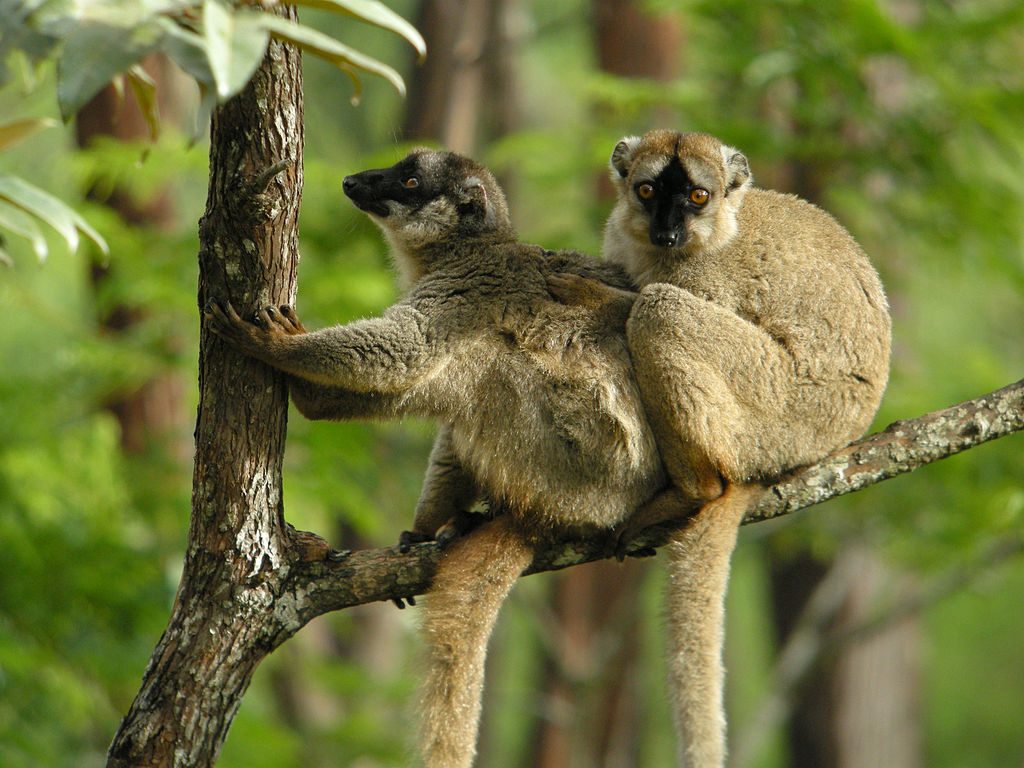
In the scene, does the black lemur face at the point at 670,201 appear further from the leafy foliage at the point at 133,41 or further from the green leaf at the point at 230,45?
the green leaf at the point at 230,45

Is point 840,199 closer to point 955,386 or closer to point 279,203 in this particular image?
point 955,386

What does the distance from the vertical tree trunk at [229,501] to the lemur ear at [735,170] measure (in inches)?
91.4

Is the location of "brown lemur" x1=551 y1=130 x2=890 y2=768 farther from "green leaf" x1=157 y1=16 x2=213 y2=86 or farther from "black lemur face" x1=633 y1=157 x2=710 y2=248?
"green leaf" x1=157 y1=16 x2=213 y2=86

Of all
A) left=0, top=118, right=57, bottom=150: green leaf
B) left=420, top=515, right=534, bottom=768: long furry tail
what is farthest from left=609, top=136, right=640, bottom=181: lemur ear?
left=0, top=118, right=57, bottom=150: green leaf

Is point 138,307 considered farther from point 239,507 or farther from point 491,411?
point 239,507

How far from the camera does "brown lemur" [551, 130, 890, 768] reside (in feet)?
14.1

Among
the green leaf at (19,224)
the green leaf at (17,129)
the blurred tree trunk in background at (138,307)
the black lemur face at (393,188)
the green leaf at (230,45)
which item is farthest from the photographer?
the blurred tree trunk in background at (138,307)

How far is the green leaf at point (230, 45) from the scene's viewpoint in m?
1.90

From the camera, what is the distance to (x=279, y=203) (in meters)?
3.54

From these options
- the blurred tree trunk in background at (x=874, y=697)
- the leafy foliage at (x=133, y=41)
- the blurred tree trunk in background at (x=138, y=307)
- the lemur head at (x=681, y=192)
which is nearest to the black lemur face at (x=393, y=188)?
the lemur head at (x=681, y=192)

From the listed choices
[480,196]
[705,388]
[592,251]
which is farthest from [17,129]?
[592,251]

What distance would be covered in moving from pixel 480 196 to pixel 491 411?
3.82 feet

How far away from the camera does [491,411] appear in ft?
14.5

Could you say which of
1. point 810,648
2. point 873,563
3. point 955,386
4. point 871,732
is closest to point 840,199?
point 955,386
